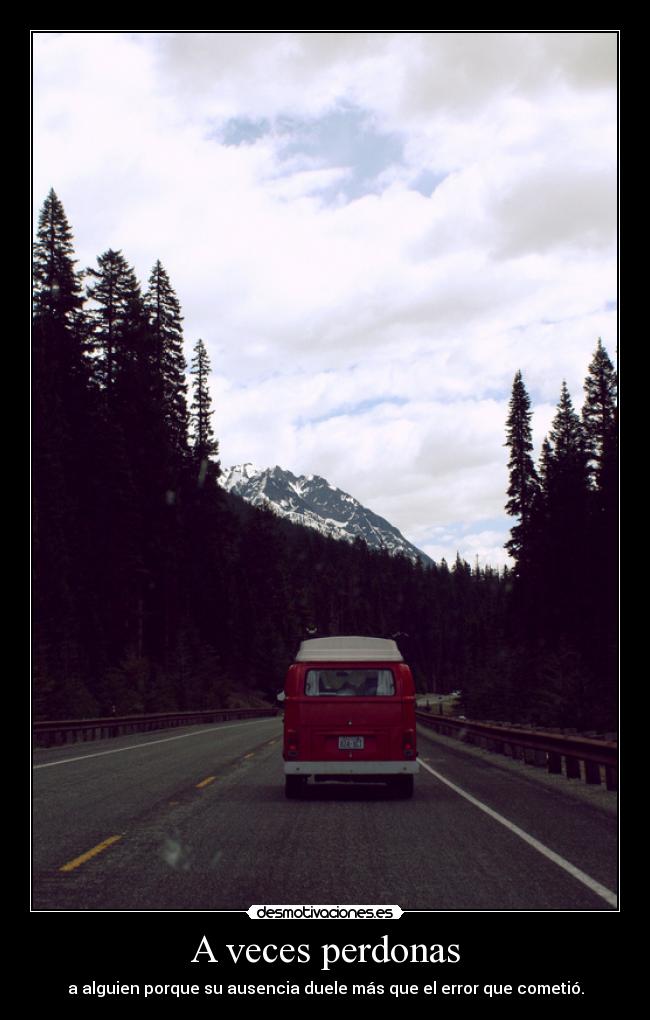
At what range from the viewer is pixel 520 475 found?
2864 inches

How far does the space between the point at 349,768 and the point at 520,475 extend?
60.7 m

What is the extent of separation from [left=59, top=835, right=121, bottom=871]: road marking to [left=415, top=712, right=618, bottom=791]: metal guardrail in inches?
284

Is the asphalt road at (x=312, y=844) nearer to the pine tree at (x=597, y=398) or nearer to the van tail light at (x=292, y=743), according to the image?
the van tail light at (x=292, y=743)

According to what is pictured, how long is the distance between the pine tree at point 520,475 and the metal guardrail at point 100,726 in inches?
1114

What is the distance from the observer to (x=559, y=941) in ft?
20.3

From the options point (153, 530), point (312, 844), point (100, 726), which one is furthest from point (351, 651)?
point (153, 530)

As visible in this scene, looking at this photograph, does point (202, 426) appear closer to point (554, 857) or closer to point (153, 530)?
point (153, 530)

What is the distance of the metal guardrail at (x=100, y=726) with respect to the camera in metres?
27.3

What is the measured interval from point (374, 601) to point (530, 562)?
402ft

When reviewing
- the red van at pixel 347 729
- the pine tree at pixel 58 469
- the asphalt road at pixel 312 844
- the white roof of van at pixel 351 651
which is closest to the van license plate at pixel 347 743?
the red van at pixel 347 729

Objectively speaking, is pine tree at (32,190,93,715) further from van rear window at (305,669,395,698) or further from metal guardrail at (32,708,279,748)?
van rear window at (305,669,395,698)
